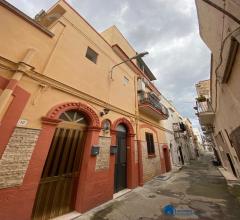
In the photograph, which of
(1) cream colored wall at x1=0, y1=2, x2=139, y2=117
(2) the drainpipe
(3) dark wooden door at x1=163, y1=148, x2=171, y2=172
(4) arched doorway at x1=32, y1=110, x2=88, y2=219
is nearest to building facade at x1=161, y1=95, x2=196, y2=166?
(3) dark wooden door at x1=163, y1=148, x2=171, y2=172

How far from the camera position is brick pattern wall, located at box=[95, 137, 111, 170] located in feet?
16.8

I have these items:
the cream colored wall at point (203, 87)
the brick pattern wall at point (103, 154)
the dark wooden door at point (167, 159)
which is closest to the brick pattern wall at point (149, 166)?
the dark wooden door at point (167, 159)

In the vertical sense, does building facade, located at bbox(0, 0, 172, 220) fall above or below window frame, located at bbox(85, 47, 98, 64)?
below

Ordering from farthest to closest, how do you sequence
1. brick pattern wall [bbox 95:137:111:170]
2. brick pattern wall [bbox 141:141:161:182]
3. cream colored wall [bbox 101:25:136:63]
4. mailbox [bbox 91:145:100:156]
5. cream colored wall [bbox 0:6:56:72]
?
cream colored wall [bbox 101:25:136:63]
brick pattern wall [bbox 141:141:161:182]
brick pattern wall [bbox 95:137:111:170]
mailbox [bbox 91:145:100:156]
cream colored wall [bbox 0:6:56:72]

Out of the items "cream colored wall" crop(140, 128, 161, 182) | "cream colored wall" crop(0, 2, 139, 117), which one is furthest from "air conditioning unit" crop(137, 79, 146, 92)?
"cream colored wall" crop(140, 128, 161, 182)

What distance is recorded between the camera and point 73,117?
4.83m

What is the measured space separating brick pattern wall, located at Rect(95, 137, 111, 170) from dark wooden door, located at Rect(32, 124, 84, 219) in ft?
2.76

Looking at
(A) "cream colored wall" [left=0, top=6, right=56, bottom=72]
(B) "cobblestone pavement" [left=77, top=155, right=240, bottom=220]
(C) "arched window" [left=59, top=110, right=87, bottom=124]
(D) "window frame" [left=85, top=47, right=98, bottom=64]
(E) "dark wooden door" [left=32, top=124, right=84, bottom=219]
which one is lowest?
(B) "cobblestone pavement" [left=77, top=155, right=240, bottom=220]

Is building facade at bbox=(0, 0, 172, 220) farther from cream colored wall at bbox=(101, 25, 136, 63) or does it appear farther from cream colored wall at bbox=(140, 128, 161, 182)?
cream colored wall at bbox=(101, 25, 136, 63)

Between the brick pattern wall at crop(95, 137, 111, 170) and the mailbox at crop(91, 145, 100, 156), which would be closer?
the mailbox at crop(91, 145, 100, 156)

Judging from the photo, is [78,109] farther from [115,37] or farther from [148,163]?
[115,37]

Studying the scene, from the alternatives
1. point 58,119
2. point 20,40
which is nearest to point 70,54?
point 20,40

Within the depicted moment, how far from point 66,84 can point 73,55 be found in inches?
58.8

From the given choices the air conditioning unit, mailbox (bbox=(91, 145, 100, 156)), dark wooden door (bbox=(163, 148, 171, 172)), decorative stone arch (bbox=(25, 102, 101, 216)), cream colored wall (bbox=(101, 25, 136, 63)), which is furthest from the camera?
dark wooden door (bbox=(163, 148, 171, 172))
